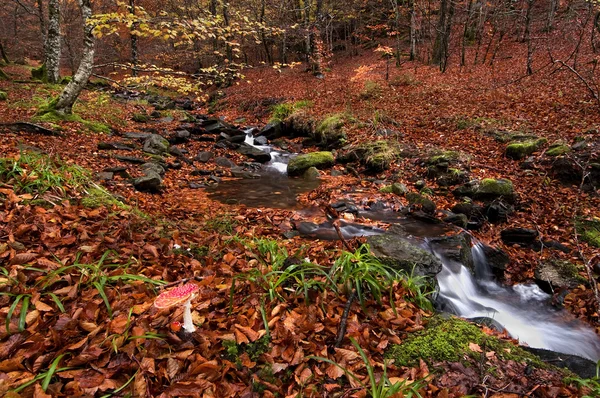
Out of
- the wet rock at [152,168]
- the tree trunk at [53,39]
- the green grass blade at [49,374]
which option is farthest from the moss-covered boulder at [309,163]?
the tree trunk at [53,39]

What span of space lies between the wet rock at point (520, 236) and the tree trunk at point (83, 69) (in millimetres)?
10623

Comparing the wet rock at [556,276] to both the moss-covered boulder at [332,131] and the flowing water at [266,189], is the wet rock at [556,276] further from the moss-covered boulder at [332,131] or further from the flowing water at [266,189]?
the moss-covered boulder at [332,131]

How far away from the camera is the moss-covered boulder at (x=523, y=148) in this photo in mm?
9133

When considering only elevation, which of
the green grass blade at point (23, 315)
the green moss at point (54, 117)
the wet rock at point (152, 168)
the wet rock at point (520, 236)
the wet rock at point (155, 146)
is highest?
the green moss at point (54, 117)

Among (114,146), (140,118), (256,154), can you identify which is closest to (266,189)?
(256,154)

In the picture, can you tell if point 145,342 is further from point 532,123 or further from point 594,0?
point 594,0

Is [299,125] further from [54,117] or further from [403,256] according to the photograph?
[403,256]

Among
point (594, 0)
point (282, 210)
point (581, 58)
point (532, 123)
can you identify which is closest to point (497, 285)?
point (282, 210)

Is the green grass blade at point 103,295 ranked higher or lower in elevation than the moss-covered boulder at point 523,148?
higher

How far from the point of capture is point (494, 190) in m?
7.81

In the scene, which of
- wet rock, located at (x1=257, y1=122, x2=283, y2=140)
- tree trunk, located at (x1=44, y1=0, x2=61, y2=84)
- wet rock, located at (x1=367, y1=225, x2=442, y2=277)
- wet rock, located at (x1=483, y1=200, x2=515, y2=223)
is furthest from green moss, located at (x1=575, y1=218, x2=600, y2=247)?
tree trunk, located at (x1=44, y1=0, x2=61, y2=84)

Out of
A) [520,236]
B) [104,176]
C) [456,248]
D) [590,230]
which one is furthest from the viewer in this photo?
[104,176]

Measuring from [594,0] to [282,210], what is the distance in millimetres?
13178

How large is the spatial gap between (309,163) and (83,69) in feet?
23.5
